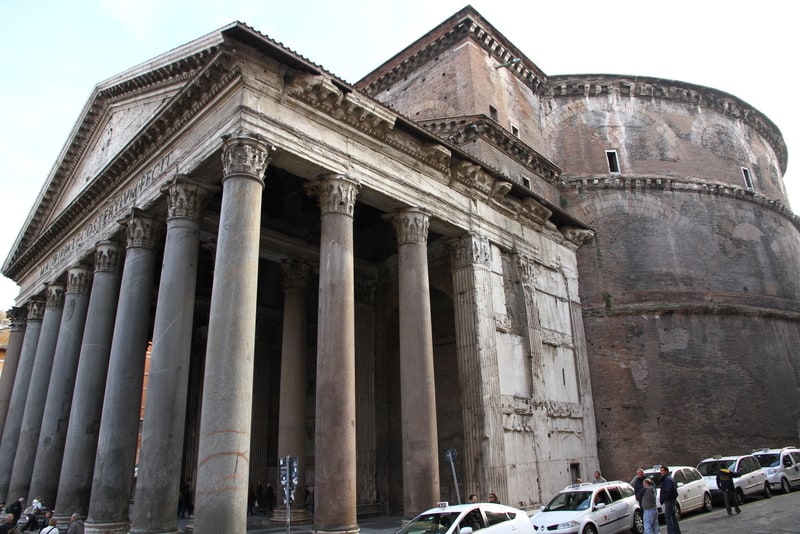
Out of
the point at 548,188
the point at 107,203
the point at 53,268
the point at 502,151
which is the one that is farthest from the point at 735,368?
A: the point at 53,268

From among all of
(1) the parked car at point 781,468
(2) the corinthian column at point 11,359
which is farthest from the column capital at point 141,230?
(1) the parked car at point 781,468

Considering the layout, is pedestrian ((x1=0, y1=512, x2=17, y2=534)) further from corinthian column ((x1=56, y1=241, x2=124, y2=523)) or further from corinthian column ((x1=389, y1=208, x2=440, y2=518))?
corinthian column ((x1=389, y1=208, x2=440, y2=518))

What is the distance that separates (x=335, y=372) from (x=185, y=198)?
13.9 ft

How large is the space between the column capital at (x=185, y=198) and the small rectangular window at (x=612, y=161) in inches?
560

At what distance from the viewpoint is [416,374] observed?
10.8m

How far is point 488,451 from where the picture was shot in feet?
37.9

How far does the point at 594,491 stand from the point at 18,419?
15.5 metres

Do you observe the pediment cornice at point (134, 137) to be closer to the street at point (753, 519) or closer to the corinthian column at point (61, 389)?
the corinthian column at point (61, 389)

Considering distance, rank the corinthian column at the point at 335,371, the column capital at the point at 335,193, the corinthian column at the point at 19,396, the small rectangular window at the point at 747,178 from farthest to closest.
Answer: the small rectangular window at the point at 747,178
the corinthian column at the point at 19,396
the column capital at the point at 335,193
the corinthian column at the point at 335,371

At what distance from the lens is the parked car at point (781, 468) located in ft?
44.7

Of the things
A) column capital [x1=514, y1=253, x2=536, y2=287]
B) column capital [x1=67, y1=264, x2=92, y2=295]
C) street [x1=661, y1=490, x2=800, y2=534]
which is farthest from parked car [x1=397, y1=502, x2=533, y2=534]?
column capital [x1=67, y1=264, x2=92, y2=295]

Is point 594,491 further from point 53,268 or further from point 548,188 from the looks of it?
point 53,268

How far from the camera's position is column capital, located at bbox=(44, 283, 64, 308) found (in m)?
16.0

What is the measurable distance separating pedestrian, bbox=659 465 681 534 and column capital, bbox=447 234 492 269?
19.3 feet
